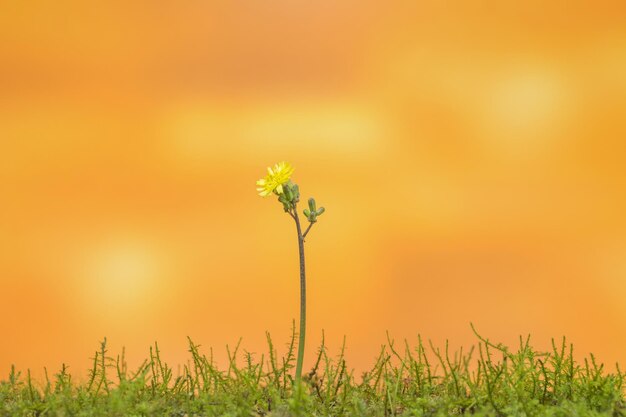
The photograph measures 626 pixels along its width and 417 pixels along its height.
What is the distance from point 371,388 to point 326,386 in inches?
7.0

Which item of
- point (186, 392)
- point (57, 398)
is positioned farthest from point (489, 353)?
point (57, 398)

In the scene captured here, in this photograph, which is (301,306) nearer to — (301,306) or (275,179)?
(301,306)

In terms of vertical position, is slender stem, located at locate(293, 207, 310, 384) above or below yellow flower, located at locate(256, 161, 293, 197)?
below

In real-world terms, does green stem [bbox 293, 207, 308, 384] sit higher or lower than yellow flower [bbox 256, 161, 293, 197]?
lower

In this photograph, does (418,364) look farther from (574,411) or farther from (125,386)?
(125,386)

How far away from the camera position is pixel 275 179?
2.51 meters

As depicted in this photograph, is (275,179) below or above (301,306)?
above

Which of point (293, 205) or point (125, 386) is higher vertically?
point (293, 205)

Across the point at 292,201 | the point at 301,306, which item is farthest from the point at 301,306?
the point at 292,201

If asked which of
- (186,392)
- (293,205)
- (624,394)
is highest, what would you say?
(293,205)

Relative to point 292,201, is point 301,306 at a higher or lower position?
lower

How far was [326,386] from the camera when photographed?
248 cm

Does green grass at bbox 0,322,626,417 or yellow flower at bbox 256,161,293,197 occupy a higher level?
yellow flower at bbox 256,161,293,197

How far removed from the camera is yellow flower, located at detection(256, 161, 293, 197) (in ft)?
8.19
